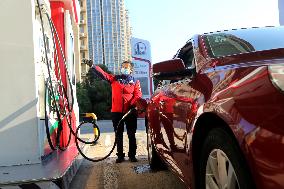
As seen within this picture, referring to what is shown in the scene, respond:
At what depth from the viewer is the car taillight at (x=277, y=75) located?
225cm

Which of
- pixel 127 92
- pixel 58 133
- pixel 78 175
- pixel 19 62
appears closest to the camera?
pixel 19 62

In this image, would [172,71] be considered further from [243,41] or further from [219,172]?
[219,172]

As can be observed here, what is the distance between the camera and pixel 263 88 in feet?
7.63

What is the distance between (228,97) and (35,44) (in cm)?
265

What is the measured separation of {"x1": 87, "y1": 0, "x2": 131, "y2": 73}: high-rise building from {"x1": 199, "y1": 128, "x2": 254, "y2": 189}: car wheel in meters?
60.6

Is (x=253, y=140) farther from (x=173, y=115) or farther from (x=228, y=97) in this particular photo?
(x=173, y=115)

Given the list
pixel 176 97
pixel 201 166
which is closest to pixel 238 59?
pixel 201 166

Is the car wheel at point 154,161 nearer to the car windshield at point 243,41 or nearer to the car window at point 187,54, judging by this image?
the car window at point 187,54

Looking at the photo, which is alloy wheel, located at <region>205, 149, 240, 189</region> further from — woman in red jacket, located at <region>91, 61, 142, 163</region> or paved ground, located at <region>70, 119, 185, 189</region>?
woman in red jacket, located at <region>91, 61, 142, 163</region>

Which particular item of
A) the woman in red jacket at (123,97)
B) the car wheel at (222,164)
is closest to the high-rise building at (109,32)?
the woman in red jacket at (123,97)

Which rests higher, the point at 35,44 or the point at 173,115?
the point at 35,44

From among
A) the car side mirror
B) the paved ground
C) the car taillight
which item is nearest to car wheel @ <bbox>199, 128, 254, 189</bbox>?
the car taillight

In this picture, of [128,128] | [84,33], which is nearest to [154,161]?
[128,128]

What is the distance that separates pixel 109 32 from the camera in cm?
7781
